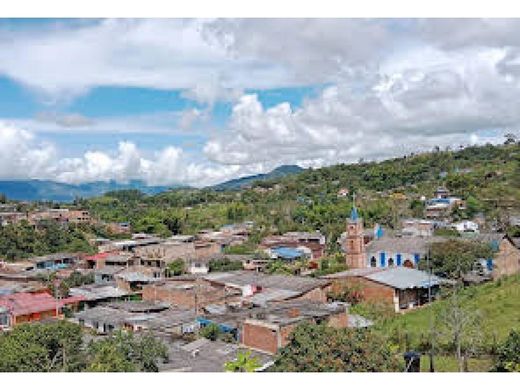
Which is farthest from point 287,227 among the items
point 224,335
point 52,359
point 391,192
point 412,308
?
point 52,359

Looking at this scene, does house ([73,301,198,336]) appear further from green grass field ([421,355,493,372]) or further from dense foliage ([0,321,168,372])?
green grass field ([421,355,493,372])

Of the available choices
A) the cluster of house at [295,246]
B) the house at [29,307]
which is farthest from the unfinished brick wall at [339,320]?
the cluster of house at [295,246]

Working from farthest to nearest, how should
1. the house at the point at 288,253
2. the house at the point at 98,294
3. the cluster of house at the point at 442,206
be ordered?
the cluster of house at the point at 442,206 < the house at the point at 288,253 < the house at the point at 98,294

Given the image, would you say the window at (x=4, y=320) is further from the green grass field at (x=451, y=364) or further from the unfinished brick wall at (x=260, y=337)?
the green grass field at (x=451, y=364)

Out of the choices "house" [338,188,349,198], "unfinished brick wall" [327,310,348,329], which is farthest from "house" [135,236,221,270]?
"house" [338,188,349,198]

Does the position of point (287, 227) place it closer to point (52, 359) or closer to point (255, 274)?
point (255, 274)

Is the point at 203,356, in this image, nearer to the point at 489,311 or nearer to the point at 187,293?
the point at 187,293

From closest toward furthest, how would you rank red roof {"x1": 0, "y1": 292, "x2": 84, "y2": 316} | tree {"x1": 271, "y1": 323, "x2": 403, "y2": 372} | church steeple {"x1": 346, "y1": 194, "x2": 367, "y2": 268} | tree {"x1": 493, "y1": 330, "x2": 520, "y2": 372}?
tree {"x1": 271, "y1": 323, "x2": 403, "y2": 372}
tree {"x1": 493, "y1": 330, "x2": 520, "y2": 372}
red roof {"x1": 0, "y1": 292, "x2": 84, "y2": 316}
church steeple {"x1": 346, "y1": 194, "x2": 367, "y2": 268}
